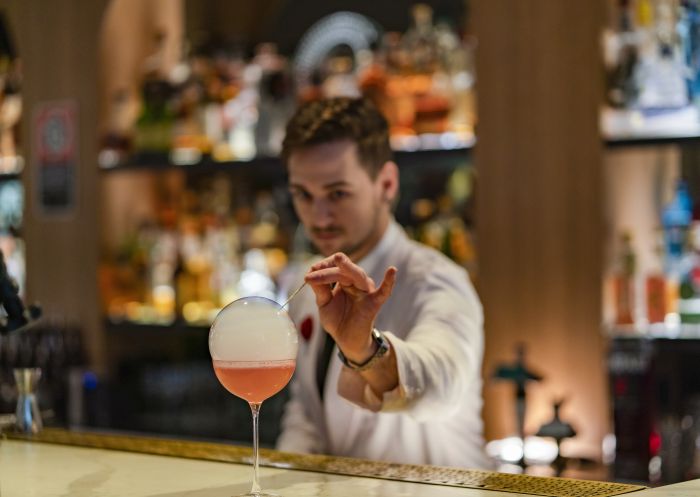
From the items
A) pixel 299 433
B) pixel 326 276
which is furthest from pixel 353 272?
pixel 299 433

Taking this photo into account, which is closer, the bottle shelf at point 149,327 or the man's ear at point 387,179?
the man's ear at point 387,179

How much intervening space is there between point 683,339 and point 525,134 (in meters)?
0.66

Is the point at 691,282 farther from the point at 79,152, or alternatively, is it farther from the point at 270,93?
the point at 79,152

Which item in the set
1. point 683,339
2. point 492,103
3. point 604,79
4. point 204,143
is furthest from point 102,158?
point 683,339

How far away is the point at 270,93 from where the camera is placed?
395 cm

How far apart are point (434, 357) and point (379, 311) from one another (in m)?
0.20

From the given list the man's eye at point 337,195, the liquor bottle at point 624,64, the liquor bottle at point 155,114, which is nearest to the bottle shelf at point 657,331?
→ the liquor bottle at point 624,64

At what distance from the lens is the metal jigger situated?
2.04 meters

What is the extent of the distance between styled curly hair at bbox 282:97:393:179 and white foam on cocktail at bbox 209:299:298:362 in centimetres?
78

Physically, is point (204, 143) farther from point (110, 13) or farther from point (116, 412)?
point (116, 412)

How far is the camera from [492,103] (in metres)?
3.19

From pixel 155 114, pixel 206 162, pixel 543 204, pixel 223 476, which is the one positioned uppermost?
pixel 155 114

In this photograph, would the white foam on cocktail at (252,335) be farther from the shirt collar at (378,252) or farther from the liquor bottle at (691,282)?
the liquor bottle at (691,282)

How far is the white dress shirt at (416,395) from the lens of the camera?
1967mm
